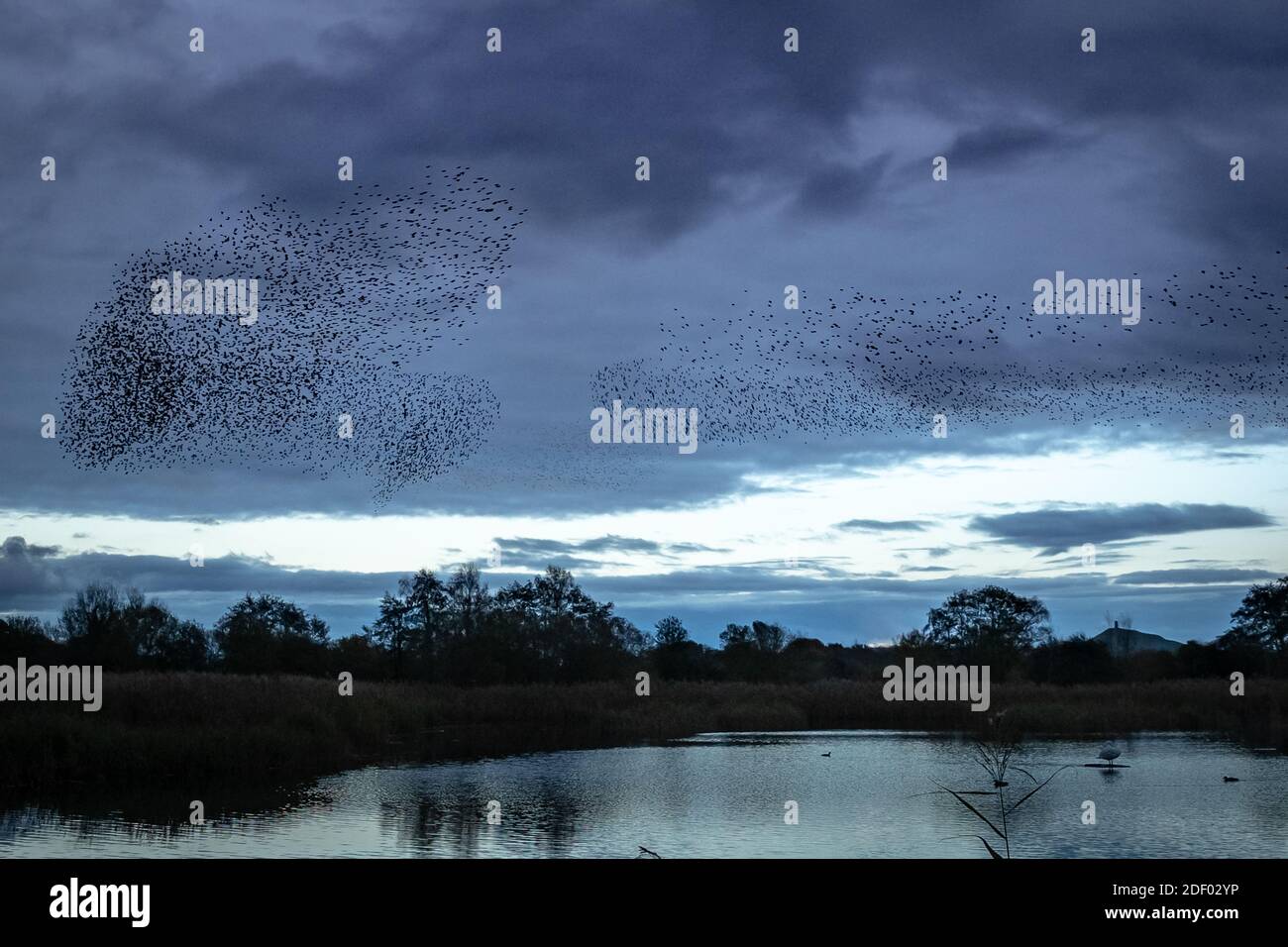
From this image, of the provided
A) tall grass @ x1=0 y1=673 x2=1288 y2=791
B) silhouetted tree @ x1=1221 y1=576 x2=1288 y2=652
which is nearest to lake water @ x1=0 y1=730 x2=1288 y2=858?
tall grass @ x1=0 y1=673 x2=1288 y2=791

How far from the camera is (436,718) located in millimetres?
52156

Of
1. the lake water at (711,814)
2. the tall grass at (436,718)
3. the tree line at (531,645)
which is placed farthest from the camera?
the tree line at (531,645)

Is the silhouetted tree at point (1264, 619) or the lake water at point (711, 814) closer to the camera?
Result: the lake water at point (711, 814)

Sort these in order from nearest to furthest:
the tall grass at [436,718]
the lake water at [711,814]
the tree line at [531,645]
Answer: the lake water at [711,814], the tall grass at [436,718], the tree line at [531,645]

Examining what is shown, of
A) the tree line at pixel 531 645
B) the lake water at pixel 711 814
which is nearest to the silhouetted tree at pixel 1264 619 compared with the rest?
the tree line at pixel 531 645

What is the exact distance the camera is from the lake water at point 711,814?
2223cm

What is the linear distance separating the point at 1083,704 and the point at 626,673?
2397 centimetres

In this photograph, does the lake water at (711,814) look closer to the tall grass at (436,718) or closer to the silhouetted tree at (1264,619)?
the tall grass at (436,718)

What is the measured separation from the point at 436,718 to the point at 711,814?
27.7 meters

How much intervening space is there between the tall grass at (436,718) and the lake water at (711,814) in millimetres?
3317

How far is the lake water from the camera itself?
72.9ft

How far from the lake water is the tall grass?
3.32 m

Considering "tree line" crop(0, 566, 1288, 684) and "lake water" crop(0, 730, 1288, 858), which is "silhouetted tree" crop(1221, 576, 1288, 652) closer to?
"tree line" crop(0, 566, 1288, 684)
